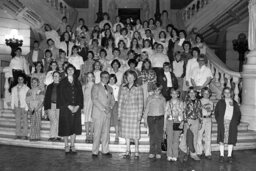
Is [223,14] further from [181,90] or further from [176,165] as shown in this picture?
[176,165]

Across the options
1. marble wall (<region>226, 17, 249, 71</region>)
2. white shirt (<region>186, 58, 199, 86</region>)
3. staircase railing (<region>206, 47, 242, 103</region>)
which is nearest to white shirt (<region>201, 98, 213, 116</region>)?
white shirt (<region>186, 58, 199, 86</region>)

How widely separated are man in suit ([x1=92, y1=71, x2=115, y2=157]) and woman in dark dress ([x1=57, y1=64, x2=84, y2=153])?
1.27 feet

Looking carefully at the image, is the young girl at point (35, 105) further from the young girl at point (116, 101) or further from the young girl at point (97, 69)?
the young girl at point (116, 101)

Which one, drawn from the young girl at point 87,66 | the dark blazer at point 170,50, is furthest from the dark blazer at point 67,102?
the dark blazer at point 170,50

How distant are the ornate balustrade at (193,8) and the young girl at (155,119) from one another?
909 cm

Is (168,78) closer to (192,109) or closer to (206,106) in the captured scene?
(206,106)

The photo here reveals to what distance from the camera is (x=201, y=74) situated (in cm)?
1020

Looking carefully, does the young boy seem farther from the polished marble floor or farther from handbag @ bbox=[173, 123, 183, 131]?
handbag @ bbox=[173, 123, 183, 131]

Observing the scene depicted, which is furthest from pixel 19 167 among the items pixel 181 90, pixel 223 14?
pixel 223 14

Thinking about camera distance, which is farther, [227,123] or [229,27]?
[229,27]

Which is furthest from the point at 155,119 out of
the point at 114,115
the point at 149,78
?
the point at 114,115

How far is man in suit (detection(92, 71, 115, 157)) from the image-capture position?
8.71 metres

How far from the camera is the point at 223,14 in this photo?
16.1 m

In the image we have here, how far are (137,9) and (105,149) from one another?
13.3 meters
